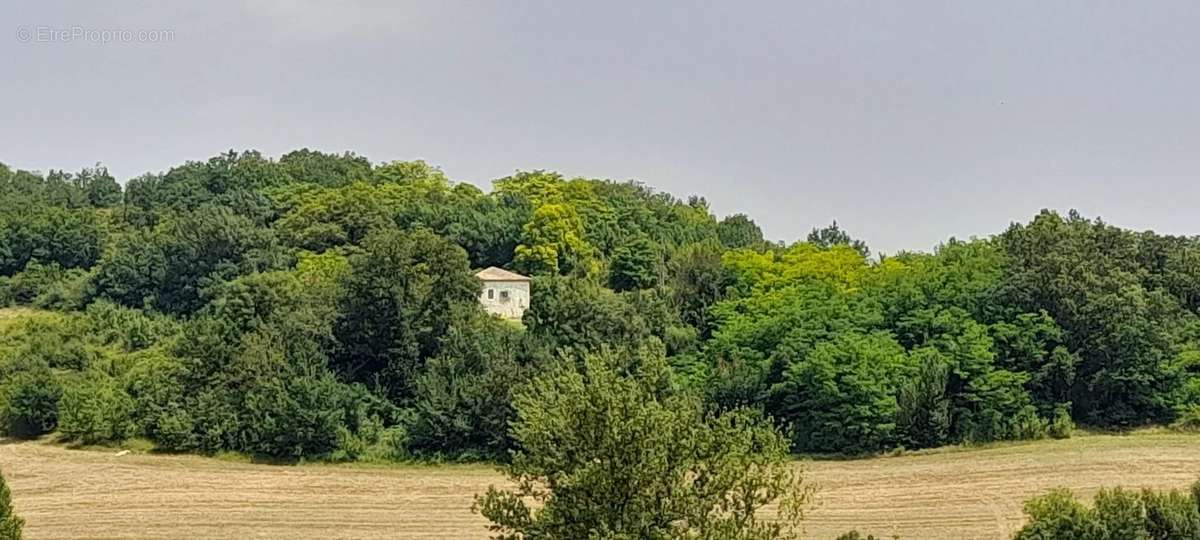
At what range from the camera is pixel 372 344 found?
38.0m

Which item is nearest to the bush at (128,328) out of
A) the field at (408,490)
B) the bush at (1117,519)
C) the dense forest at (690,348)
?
the dense forest at (690,348)

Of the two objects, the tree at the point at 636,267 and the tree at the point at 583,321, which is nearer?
the tree at the point at 583,321

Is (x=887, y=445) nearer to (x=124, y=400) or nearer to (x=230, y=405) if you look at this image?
(x=230, y=405)

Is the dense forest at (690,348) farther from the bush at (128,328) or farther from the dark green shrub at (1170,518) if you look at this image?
the dark green shrub at (1170,518)

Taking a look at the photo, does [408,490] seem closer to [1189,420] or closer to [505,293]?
[505,293]

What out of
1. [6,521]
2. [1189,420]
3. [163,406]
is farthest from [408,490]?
[1189,420]

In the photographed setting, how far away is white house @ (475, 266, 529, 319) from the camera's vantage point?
4578 cm

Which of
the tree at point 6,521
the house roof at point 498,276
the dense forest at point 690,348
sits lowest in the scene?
the tree at point 6,521

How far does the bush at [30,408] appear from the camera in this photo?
36.5 meters

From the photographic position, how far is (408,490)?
97.7ft

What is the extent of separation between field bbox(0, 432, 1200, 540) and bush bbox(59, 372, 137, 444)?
97 cm

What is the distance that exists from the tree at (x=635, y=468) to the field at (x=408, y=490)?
12264 millimetres

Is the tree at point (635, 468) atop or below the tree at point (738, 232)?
below

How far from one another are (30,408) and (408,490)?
15.8 meters
